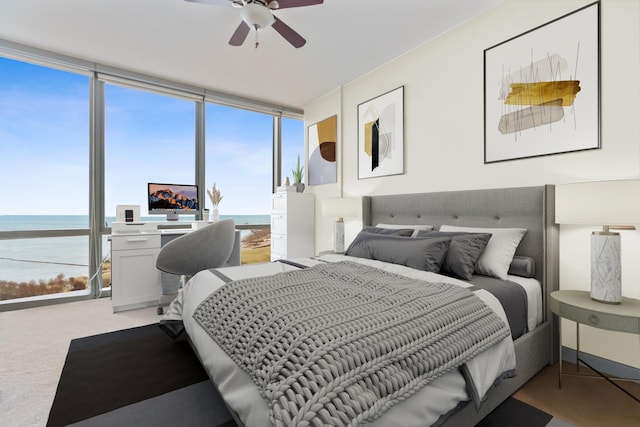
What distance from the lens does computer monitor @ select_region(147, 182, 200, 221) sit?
358 centimetres

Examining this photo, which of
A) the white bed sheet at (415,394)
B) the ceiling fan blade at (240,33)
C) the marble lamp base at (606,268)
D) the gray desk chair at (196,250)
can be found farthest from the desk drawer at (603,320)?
the ceiling fan blade at (240,33)

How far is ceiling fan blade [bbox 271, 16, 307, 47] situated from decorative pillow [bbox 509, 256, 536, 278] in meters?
2.39

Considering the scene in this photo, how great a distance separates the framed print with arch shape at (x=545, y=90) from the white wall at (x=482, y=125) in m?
0.06

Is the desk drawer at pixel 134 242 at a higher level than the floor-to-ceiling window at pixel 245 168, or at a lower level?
lower

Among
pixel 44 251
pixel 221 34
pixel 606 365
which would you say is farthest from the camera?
pixel 44 251

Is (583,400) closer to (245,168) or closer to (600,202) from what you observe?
(600,202)

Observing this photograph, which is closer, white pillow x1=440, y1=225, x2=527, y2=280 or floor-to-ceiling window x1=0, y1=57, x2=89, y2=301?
white pillow x1=440, y1=225, x2=527, y2=280

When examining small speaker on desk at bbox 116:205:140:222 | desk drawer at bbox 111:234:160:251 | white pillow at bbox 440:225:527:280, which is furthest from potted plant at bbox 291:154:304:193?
white pillow at bbox 440:225:527:280

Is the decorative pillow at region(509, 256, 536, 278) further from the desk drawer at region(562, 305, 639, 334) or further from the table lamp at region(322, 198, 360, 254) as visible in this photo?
the table lamp at region(322, 198, 360, 254)

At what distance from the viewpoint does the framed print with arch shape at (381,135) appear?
3.24m

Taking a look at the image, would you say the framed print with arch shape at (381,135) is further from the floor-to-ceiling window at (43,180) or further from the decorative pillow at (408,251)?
the floor-to-ceiling window at (43,180)

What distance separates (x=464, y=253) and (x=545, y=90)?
1305 millimetres

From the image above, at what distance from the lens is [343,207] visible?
3.50 m

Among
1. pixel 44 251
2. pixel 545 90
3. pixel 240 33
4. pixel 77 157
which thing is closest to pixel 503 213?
pixel 545 90
